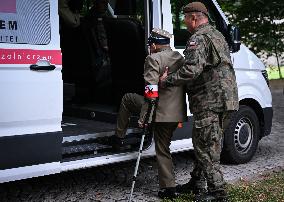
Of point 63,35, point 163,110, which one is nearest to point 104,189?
point 163,110

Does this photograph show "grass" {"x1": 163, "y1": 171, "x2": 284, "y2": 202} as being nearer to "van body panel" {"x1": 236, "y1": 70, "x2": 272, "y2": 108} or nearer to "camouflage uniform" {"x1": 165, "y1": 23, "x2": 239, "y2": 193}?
"camouflage uniform" {"x1": 165, "y1": 23, "x2": 239, "y2": 193}

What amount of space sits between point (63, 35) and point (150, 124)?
230 centimetres

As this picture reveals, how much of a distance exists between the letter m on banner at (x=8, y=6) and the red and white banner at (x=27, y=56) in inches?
13.2

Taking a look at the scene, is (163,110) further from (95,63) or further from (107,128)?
(95,63)

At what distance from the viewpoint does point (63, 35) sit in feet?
22.6

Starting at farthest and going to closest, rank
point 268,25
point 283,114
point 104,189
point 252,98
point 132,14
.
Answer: point 268,25 → point 283,114 → point 252,98 → point 132,14 → point 104,189

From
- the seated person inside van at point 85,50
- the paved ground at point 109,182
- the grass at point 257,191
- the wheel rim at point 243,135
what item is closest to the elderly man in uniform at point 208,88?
the grass at point 257,191

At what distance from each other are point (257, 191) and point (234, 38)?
1.83 m

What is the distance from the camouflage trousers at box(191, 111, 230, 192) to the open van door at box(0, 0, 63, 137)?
4.25 feet

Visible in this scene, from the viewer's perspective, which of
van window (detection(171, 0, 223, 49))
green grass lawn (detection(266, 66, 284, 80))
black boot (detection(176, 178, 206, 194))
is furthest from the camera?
green grass lawn (detection(266, 66, 284, 80))

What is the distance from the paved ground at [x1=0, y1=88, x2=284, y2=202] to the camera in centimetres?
543

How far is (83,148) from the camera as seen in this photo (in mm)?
5230

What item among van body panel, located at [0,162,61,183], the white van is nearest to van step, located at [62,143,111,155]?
the white van

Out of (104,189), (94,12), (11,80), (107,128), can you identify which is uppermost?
(94,12)
